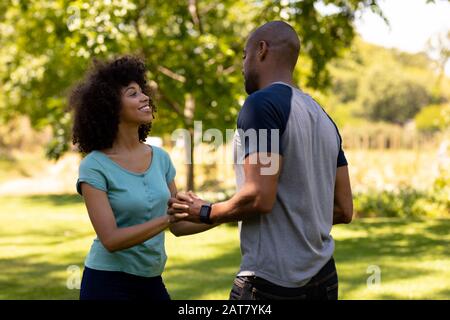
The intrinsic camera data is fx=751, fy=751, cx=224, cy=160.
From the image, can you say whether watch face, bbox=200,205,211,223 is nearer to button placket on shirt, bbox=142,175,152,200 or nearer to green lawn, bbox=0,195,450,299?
button placket on shirt, bbox=142,175,152,200

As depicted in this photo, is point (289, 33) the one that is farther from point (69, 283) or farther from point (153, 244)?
point (69, 283)

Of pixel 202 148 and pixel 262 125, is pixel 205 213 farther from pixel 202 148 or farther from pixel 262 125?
pixel 202 148

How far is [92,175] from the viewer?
10.7ft

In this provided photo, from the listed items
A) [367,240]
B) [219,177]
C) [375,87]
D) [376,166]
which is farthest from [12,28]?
[375,87]

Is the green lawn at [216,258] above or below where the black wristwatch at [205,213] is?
below

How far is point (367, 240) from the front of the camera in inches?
462

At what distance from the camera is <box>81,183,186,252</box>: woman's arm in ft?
10.5

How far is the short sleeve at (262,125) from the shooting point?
279 cm

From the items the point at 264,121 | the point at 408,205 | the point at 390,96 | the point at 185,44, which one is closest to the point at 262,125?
the point at 264,121

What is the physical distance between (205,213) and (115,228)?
419 mm

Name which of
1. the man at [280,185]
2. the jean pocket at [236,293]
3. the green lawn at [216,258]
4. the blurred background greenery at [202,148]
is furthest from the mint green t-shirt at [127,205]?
the green lawn at [216,258]

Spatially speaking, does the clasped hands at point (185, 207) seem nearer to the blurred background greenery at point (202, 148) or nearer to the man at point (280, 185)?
the man at point (280, 185)

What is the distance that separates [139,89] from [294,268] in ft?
3.93

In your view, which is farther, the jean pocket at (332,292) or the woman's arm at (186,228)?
the woman's arm at (186,228)
